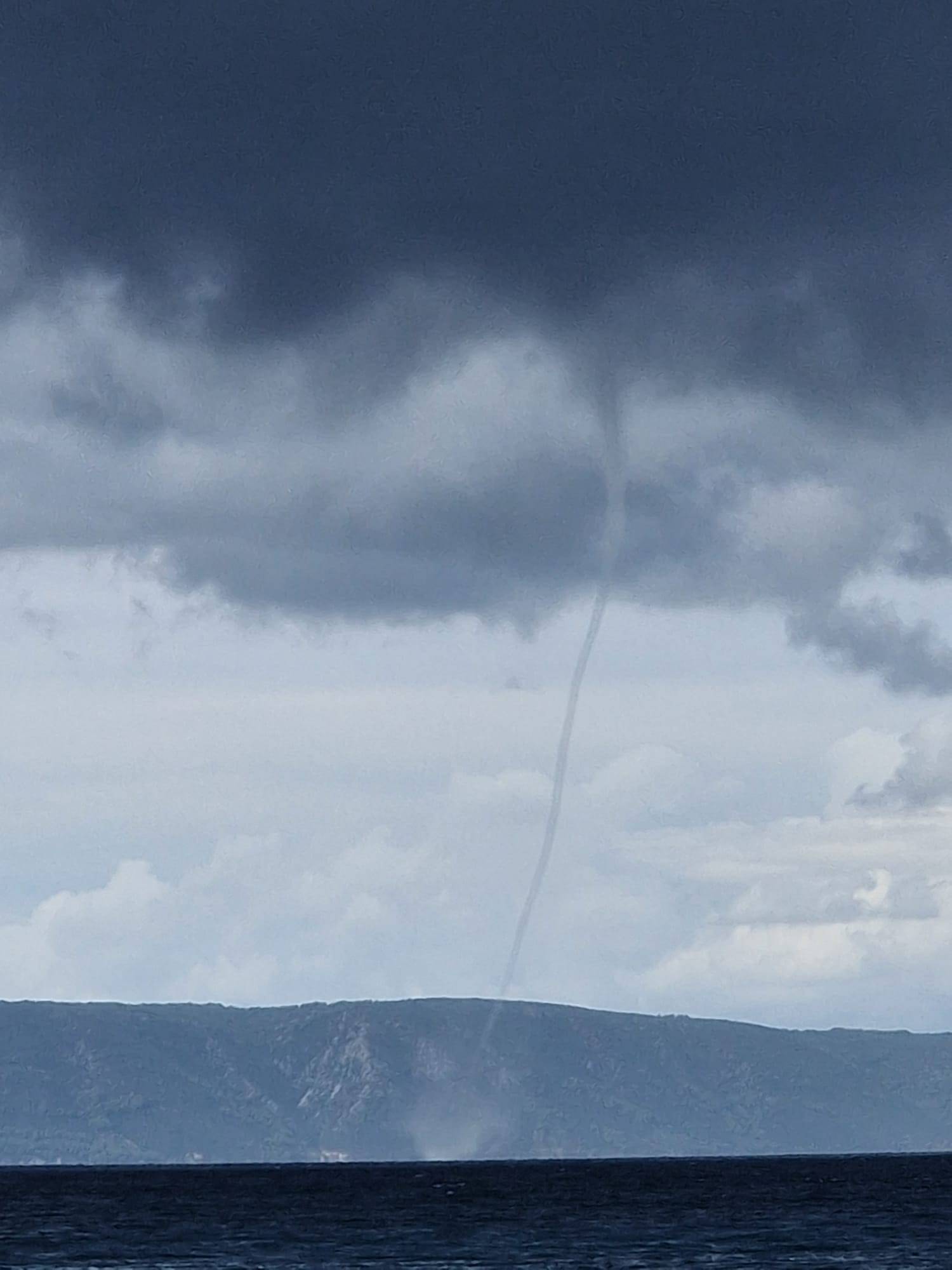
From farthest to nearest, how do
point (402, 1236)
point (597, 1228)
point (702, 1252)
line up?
point (597, 1228) < point (402, 1236) < point (702, 1252)

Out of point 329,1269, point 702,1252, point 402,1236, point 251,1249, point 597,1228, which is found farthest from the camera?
point 597,1228

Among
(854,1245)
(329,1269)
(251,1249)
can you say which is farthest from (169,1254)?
(854,1245)

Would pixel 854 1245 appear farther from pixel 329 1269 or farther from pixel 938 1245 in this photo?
pixel 329 1269

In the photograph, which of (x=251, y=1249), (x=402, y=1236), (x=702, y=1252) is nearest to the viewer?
(x=702, y=1252)

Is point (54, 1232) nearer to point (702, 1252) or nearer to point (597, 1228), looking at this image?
point (597, 1228)

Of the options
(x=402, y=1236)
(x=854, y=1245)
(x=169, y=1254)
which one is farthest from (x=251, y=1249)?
(x=854, y=1245)

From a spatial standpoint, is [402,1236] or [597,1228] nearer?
[402,1236]

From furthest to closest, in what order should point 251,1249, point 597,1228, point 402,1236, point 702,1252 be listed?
point 597,1228, point 402,1236, point 251,1249, point 702,1252

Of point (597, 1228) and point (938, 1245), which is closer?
point (938, 1245)
